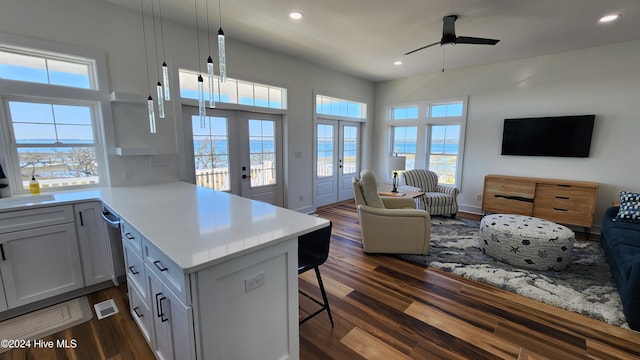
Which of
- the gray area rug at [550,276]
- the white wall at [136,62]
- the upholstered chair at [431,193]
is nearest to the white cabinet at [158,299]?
the white wall at [136,62]

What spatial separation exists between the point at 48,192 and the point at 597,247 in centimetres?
662

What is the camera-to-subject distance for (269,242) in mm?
1400

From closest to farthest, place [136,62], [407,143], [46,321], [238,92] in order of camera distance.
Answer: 1. [46,321]
2. [136,62]
3. [238,92]
4. [407,143]

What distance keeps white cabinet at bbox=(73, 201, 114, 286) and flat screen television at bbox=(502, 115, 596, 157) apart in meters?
6.00

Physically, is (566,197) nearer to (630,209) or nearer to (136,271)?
(630,209)

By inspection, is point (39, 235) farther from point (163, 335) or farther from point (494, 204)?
point (494, 204)

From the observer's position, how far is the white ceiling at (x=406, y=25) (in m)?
2.79

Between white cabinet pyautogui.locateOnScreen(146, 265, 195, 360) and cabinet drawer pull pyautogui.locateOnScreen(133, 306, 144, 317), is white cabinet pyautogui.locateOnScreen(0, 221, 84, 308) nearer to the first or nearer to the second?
cabinet drawer pull pyautogui.locateOnScreen(133, 306, 144, 317)

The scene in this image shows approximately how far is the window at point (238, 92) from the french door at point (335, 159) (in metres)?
1.05

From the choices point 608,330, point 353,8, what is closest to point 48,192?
point 353,8

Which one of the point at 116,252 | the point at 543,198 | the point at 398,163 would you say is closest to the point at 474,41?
the point at 398,163

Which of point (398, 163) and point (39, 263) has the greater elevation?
point (398, 163)

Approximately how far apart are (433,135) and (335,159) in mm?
2180

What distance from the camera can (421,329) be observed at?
2107 millimetres
